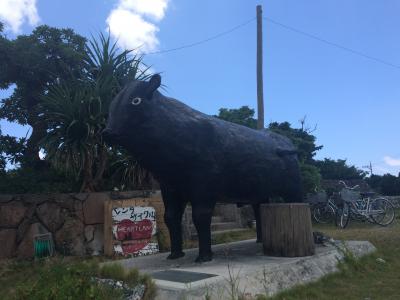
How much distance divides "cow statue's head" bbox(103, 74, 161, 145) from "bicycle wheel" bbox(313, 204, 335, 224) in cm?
1004

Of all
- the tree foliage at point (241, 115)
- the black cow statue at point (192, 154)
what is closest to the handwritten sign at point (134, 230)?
the black cow statue at point (192, 154)

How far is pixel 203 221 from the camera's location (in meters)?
5.26

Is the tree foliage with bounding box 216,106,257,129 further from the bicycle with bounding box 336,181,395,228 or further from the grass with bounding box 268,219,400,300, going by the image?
the grass with bounding box 268,219,400,300

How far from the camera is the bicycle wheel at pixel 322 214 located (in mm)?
13609

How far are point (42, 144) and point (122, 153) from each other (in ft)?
6.16

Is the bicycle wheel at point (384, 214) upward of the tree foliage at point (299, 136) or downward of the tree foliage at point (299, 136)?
downward

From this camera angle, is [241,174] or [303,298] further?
[241,174]

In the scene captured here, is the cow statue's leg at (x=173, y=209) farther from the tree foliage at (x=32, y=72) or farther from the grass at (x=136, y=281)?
the tree foliage at (x=32, y=72)

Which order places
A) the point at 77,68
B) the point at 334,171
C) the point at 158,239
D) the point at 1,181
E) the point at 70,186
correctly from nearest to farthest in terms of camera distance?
the point at 158,239 < the point at 1,181 < the point at 70,186 < the point at 77,68 < the point at 334,171

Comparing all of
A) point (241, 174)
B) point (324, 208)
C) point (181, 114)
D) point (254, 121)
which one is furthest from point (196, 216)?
point (254, 121)

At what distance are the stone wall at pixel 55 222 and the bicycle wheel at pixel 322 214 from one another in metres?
7.84

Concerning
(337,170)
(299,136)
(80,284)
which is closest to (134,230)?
(80,284)

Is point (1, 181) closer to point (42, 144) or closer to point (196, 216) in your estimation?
point (42, 144)

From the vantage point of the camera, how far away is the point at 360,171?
31.2 metres
